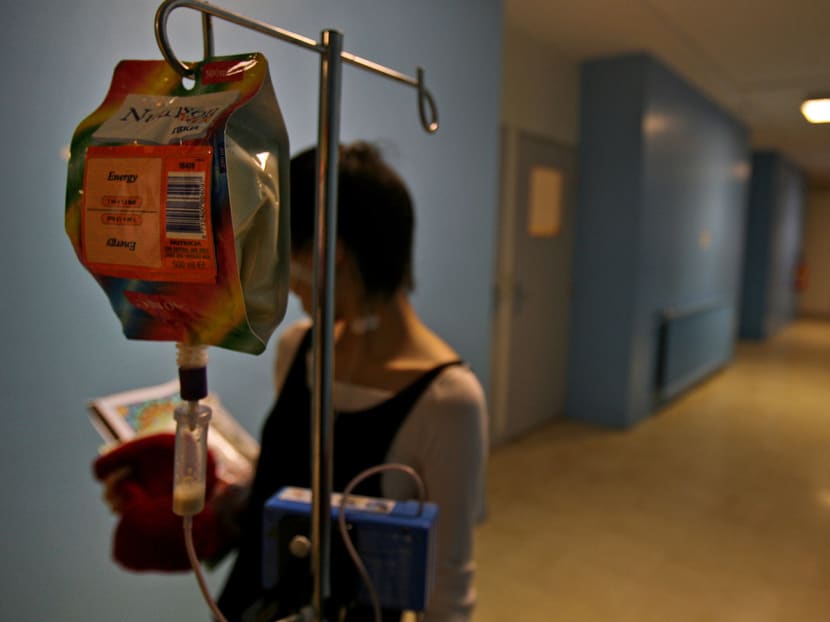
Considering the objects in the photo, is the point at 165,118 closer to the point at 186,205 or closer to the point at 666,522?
the point at 186,205

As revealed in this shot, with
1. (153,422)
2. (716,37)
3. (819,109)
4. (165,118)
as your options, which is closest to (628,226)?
(716,37)

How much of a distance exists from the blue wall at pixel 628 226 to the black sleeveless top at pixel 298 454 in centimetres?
360

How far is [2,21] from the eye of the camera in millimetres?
617

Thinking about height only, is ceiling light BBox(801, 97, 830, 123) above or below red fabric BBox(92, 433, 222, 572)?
above

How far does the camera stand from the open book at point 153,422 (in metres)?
0.89

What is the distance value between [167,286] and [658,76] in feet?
14.4

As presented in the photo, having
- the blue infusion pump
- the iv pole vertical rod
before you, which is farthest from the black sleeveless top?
the iv pole vertical rod

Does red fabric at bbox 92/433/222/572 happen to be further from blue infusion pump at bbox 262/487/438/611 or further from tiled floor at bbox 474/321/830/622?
Result: tiled floor at bbox 474/321/830/622

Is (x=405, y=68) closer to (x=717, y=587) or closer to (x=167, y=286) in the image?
(x=167, y=286)

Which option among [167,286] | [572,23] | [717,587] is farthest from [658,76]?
[167,286]

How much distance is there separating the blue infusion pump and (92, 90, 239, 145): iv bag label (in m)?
0.43

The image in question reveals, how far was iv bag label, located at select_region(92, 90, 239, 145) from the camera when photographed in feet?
1.61

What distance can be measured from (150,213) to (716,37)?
3.54 meters

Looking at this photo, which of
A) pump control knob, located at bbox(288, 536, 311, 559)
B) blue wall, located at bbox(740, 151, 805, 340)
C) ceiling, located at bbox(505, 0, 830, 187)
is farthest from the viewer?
blue wall, located at bbox(740, 151, 805, 340)
